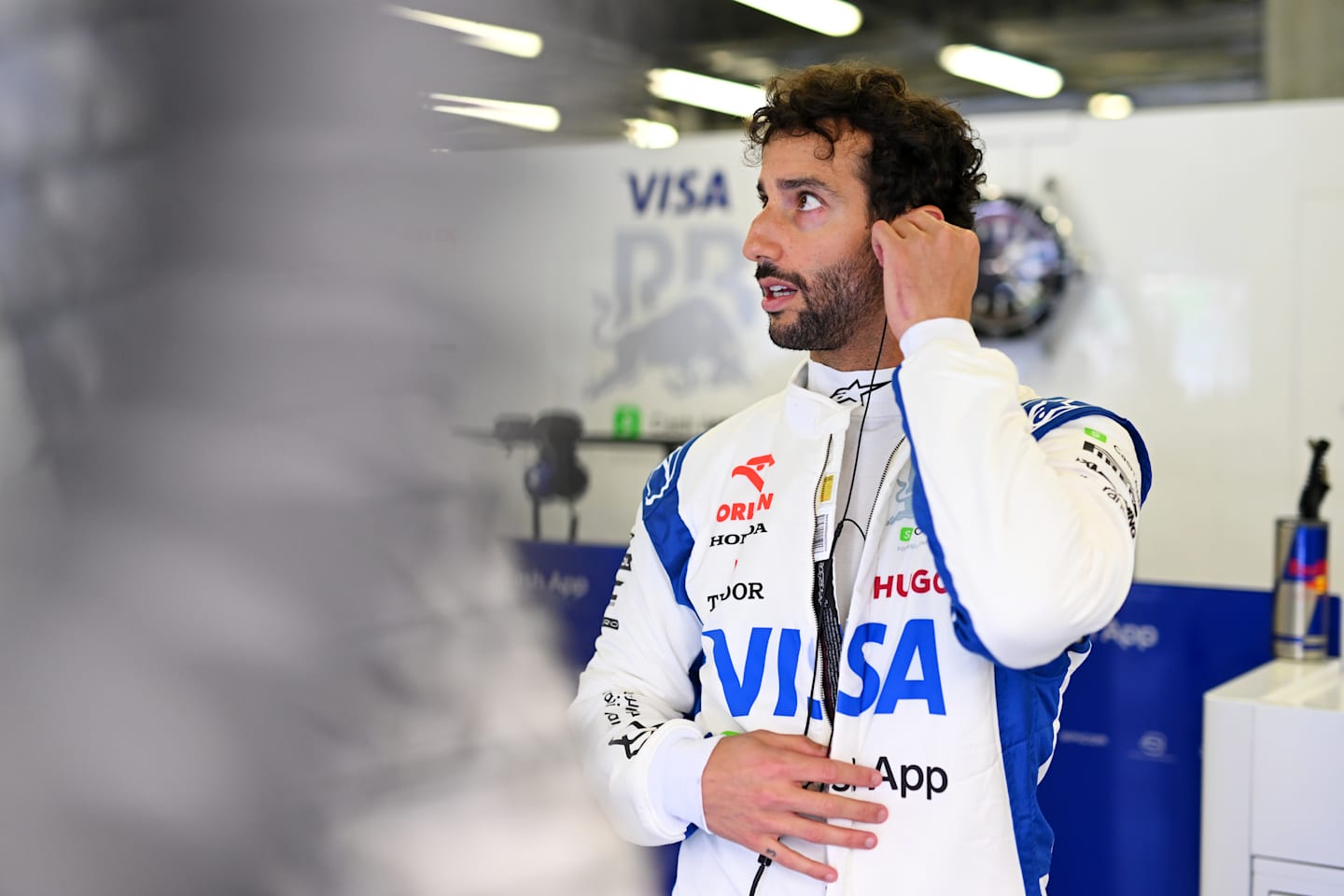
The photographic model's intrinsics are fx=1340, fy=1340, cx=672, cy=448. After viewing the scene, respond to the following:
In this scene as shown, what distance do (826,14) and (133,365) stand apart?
6087 mm

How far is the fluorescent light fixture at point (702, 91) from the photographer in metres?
5.77

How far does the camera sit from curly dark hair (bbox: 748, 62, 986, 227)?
101cm

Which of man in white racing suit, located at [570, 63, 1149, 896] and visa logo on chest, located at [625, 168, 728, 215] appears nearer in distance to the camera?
man in white racing suit, located at [570, 63, 1149, 896]

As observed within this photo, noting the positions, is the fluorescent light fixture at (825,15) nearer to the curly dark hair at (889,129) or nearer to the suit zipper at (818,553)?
the curly dark hair at (889,129)

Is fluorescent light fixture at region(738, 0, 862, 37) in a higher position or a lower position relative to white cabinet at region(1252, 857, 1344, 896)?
higher

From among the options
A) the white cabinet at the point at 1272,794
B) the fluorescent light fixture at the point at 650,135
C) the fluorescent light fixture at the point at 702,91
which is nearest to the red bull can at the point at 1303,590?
the white cabinet at the point at 1272,794

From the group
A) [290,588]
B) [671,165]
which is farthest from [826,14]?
[290,588]

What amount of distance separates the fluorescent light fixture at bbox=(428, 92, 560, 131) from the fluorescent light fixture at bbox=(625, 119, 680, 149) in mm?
3337

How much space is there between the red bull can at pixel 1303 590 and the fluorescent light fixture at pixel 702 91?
4.00 meters

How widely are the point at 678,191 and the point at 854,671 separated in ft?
9.77

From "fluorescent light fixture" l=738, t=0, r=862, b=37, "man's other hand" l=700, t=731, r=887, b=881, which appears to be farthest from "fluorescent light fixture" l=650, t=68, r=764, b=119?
"man's other hand" l=700, t=731, r=887, b=881

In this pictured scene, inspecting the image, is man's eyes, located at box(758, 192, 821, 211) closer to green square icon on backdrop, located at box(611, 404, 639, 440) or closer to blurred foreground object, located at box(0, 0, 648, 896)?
blurred foreground object, located at box(0, 0, 648, 896)

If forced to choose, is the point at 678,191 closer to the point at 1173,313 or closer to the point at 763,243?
the point at 1173,313

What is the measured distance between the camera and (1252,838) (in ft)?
4.78
